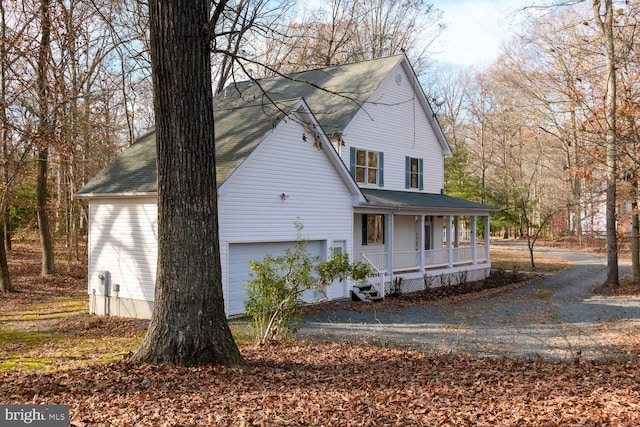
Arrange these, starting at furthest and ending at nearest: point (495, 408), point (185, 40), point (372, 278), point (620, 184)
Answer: point (620, 184), point (372, 278), point (185, 40), point (495, 408)

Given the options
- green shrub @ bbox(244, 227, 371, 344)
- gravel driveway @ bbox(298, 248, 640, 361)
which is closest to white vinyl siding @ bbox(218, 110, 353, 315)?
gravel driveway @ bbox(298, 248, 640, 361)

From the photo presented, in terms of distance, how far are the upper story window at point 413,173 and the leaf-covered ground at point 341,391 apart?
15392 millimetres

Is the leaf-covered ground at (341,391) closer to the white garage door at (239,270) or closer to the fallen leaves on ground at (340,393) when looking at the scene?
the fallen leaves on ground at (340,393)

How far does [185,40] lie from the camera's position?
7.62m

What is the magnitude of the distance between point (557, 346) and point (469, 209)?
1430cm

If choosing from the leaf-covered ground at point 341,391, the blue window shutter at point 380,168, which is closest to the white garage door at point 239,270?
the leaf-covered ground at point 341,391

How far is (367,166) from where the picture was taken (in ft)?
73.8

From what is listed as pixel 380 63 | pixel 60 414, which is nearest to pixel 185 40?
pixel 60 414

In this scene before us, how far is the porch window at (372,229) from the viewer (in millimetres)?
22547

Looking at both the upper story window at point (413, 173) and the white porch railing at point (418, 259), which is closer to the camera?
the white porch railing at point (418, 259)

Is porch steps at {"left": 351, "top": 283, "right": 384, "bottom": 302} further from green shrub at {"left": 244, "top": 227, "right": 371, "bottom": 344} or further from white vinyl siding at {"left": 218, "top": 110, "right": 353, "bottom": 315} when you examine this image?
green shrub at {"left": 244, "top": 227, "right": 371, "bottom": 344}

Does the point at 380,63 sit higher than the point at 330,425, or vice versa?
the point at 380,63

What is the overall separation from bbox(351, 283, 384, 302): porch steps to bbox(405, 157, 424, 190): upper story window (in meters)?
6.58

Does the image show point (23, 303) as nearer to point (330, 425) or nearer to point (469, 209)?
point (330, 425)
